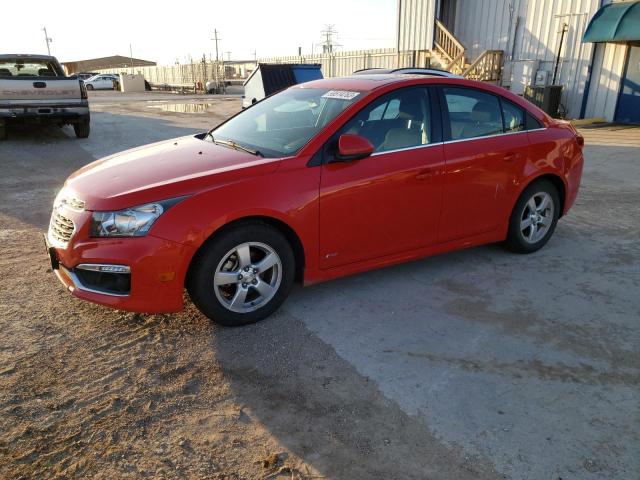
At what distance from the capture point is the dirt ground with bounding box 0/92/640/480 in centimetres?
243

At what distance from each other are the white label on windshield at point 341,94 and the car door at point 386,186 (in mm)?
189

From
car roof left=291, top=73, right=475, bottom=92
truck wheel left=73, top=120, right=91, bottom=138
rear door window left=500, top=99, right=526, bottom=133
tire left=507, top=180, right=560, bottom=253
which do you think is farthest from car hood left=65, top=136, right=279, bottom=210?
truck wheel left=73, top=120, right=91, bottom=138

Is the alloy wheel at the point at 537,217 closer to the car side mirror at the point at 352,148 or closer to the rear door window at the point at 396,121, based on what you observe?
the rear door window at the point at 396,121

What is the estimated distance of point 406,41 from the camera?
2250cm

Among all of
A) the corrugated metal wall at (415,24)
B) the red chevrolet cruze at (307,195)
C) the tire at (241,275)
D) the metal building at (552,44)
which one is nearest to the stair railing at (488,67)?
the metal building at (552,44)

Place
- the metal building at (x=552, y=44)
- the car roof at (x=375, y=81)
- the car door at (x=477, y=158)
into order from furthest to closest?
1. the metal building at (x=552, y=44)
2. the car door at (x=477, y=158)
3. the car roof at (x=375, y=81)

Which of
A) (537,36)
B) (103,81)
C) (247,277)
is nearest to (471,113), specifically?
(247,277)

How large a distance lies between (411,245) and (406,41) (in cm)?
2037

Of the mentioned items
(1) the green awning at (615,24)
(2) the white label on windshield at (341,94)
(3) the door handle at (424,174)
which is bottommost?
(3) the door handle at (424,174)

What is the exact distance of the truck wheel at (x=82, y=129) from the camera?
1232 centimetres

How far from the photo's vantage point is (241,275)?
3.55m

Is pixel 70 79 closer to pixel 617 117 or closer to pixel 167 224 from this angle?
pixel 167 224

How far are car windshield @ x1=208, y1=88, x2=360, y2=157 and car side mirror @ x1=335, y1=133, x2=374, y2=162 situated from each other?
0.86 feet

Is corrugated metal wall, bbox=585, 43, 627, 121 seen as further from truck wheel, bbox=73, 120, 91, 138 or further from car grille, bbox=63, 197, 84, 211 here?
car grille, bbox=63, 197, 84, 211
